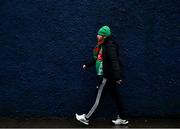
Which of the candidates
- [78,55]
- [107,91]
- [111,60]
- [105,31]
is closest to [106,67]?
[111,60]

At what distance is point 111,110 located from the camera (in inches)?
322

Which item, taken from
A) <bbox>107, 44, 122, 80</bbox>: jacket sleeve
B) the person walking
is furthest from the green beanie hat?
<bbox>107, 44, 122, 80</bbox>: jacket sleeve

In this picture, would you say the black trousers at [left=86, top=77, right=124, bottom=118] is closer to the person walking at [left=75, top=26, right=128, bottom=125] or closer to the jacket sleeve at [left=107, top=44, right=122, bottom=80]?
the person walking at [left=75, top=26, right=128, bottom=125]

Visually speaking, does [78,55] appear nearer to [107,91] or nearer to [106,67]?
[106,67]

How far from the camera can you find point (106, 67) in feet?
24.7

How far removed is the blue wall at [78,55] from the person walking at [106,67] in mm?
308

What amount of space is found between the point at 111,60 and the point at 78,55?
0.80m

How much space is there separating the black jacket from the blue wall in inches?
17.1

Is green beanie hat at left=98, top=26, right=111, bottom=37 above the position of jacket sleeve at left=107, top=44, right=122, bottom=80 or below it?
above

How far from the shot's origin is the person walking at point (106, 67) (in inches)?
294

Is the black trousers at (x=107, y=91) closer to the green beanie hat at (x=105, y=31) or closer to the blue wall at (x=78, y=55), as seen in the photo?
the blue wall at (x=78, y=55)

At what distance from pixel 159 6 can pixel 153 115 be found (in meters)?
1.88

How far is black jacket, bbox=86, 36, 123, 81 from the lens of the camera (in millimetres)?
7422

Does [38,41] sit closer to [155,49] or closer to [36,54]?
[36,54]
